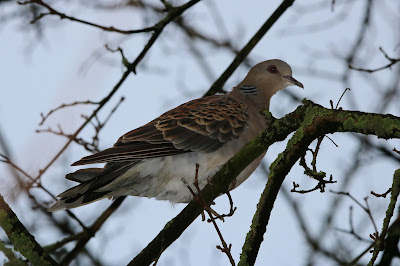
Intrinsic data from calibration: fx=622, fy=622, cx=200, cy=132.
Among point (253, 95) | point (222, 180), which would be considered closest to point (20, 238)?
point (222, 180)

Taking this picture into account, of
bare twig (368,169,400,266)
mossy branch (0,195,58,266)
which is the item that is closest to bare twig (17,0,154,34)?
mossy branch (0,195,58,266)

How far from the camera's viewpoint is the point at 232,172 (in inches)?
134

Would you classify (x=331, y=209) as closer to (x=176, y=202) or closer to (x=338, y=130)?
(x=176, y=202)

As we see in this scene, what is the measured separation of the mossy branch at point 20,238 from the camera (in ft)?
11.1

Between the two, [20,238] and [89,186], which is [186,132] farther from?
[20,238]

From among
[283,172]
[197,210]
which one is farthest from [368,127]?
[197,210]

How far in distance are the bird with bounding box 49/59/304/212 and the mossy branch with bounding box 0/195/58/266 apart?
0.42 meters

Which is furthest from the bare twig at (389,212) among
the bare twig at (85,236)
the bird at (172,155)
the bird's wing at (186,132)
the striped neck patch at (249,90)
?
the striped neck patch at (249,90)

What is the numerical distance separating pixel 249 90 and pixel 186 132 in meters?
1.12

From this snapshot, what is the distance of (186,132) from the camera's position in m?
4.48

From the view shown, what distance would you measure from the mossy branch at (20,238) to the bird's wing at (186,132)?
0.71 metres

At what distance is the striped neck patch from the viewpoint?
5.36m

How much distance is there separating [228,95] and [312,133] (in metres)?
2.22

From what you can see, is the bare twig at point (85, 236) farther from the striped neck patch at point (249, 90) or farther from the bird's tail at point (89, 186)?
the striped neck patch at point (249, 90)
